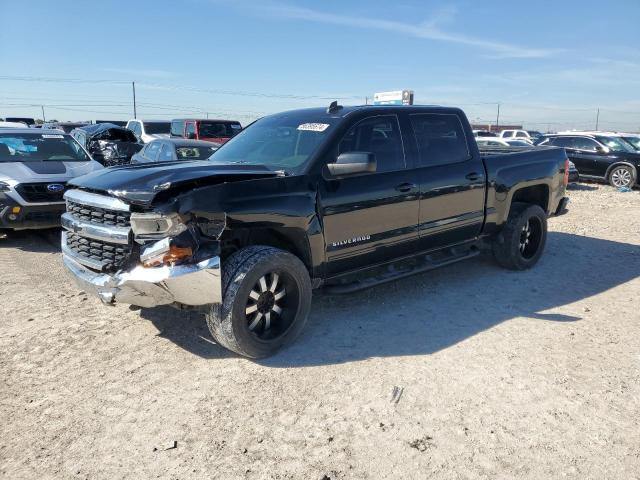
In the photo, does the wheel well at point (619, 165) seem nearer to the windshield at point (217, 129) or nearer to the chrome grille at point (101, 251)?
the windshield at point (217, 129)

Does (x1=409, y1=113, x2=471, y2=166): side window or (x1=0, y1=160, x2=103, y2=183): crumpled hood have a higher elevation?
(x1=409, y1=113, x2=471, y2=166): side window

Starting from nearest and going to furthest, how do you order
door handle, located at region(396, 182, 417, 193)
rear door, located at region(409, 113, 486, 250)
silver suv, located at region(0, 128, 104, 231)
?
door handle, located at region(396, 182, 417, 193), rear door, located at region(409, 113, 486, 250), silver suv, located at region(0, 128, 104, 231)

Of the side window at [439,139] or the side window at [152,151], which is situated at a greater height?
the side window at [439,139]

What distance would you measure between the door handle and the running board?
715 millimetres

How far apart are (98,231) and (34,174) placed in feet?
14.7

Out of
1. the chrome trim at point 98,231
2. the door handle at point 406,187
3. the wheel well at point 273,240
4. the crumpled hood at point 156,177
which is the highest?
the crumpled hood at point 156,177

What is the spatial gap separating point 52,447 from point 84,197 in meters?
1.87

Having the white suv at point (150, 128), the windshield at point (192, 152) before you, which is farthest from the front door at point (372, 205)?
the white suv at point (150, 128)

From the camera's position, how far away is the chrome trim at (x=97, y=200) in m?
3.56

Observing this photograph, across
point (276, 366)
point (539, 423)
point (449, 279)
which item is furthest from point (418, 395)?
point (449, 279)

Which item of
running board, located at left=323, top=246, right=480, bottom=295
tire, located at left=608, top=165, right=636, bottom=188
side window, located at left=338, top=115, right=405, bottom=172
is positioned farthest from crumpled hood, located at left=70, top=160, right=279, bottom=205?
tire, located at left=608, top=165, right=636, bottom=188

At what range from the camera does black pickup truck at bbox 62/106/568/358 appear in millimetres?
3465

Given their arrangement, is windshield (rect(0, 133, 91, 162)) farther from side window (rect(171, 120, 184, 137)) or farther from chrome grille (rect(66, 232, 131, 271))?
side window (rect(171, 120, 184, 137))

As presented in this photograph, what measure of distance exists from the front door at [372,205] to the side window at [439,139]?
28 centimetres
